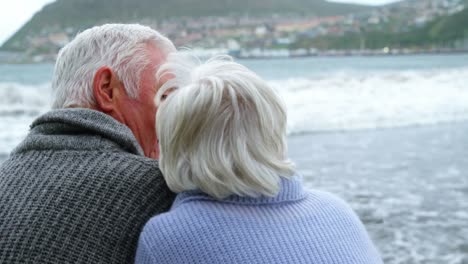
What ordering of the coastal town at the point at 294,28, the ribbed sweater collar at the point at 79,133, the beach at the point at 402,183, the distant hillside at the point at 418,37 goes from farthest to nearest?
the distant hillside at the point at 418,37 < the coastal town at the point at 294,28 < the beach at the point at 402,183 < the ribbed sweater collar at the point at 79,133

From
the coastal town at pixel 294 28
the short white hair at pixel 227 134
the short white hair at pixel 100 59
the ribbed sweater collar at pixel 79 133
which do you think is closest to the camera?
the short white hair at pixel 227 134

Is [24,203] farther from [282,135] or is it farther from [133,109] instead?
[282,135]

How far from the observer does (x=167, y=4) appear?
181ft

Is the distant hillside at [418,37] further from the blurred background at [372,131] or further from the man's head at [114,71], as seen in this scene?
the man's head at [114,71]

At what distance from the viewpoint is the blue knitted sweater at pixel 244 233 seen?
1.52 meters

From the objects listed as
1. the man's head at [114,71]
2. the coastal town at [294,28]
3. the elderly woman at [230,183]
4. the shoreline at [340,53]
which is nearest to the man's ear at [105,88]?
the man's head at [114,71]

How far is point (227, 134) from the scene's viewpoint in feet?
4.94

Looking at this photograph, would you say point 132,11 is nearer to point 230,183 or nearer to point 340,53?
point 340,53

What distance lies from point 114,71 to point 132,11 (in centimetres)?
4756

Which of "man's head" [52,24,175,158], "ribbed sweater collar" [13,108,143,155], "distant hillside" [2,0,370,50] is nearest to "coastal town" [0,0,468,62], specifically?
"distant hillside" [2,0,370,50]

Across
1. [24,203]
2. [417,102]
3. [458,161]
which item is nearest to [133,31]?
[24,203]

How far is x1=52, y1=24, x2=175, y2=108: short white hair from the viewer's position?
1.86m

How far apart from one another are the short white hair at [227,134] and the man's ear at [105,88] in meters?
0.36

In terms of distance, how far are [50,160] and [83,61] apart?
29cm
